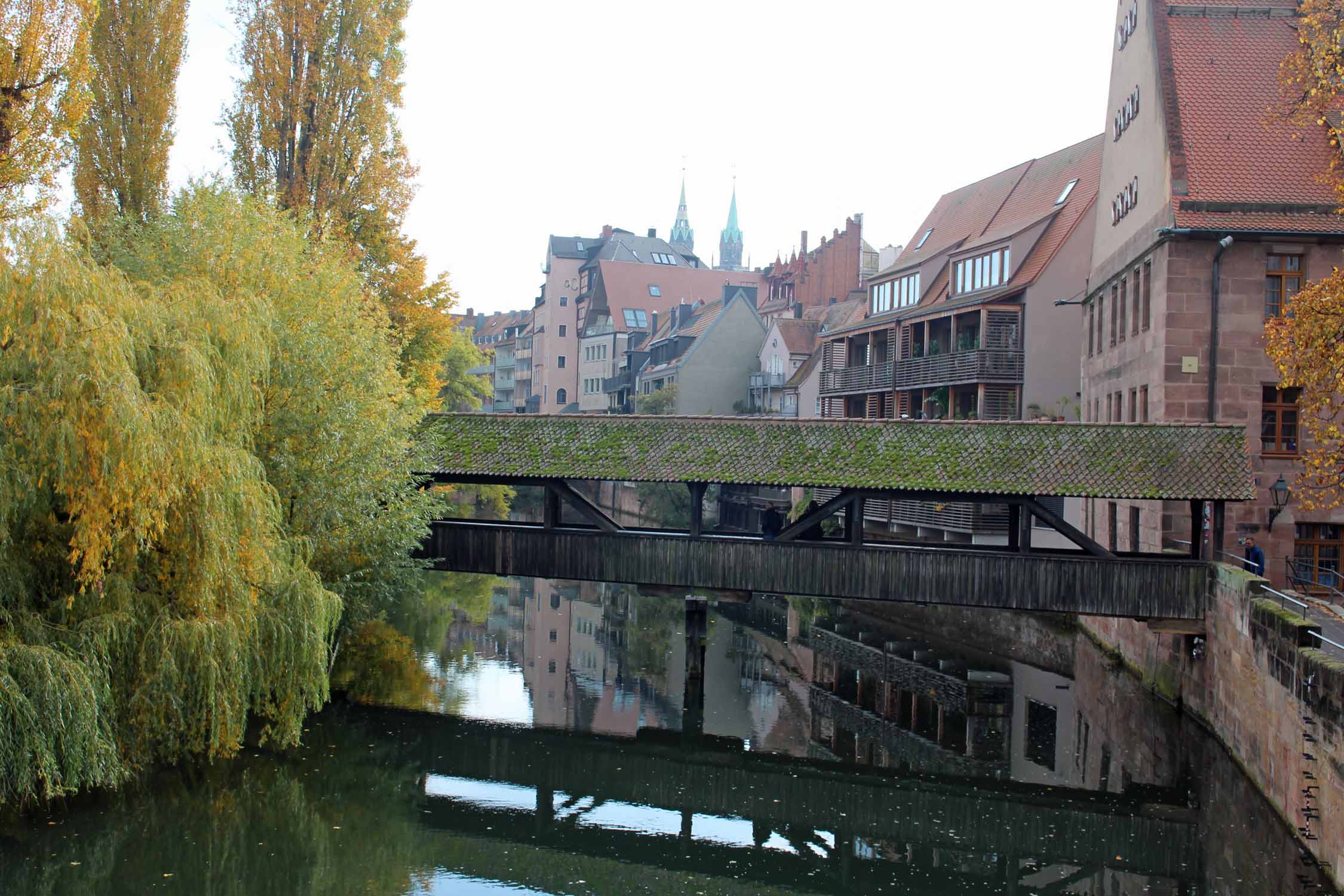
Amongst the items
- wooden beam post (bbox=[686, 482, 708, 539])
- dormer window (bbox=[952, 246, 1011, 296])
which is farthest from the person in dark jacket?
dormer window (bbox=[952, 246, 1011, 296])

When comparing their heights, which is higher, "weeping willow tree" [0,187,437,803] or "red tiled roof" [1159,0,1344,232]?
"red tiled roof" [1159,0,1344,232]

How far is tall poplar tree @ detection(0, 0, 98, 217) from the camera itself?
484 inches

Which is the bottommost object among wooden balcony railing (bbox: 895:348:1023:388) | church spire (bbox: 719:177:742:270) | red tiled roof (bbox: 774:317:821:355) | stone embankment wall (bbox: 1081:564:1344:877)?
stone embankment wall (bbox: 1081:564:1344:877)

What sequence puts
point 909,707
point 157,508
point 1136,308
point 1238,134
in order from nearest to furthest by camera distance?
1. point 157,508
2. point 909,707
3. point 1238,134
4. point 1136,308

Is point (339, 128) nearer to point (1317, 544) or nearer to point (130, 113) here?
point (130, 113)

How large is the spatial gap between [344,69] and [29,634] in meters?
15.9

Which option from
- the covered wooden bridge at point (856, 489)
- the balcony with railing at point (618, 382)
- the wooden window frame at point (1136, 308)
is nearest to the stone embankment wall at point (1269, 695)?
the covered wooden bridge at point (856, 489)

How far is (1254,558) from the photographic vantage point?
16625 mm

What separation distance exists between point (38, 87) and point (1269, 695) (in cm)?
1417

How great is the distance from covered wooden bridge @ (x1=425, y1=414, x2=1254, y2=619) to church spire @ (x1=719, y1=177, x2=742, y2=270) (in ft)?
333

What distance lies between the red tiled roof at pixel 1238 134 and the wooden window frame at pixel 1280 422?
240 centimetres

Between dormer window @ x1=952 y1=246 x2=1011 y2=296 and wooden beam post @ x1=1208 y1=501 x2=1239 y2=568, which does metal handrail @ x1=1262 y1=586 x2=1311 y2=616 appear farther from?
dormer window @ x1=952 y1=246 x2=1011 y2=296

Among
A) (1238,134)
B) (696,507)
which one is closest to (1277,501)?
(1238,134)

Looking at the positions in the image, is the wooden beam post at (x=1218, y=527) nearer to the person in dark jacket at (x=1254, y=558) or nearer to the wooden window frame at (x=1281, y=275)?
the person in dark jacket at (x=1254, y=558)
